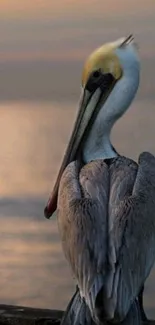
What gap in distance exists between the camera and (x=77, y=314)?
7.14m

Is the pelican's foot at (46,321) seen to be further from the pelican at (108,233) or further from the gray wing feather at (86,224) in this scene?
the gray wing feather at (86,224)

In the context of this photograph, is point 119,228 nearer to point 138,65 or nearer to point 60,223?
point 60,223

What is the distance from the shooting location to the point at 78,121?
841cm

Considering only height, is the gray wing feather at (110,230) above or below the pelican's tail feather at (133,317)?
above

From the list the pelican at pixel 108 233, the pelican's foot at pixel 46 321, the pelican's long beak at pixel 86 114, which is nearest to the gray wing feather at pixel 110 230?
the pelican at pixel 108 233

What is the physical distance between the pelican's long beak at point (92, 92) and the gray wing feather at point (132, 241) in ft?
3.42

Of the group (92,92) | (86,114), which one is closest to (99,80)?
(92,92)

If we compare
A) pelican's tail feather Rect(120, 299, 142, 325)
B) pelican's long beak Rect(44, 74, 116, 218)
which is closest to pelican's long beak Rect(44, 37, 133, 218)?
pelican's long beak Rect(44, 74, 116, 218)

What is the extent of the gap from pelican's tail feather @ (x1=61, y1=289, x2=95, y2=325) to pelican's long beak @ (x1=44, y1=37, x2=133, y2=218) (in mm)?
1210

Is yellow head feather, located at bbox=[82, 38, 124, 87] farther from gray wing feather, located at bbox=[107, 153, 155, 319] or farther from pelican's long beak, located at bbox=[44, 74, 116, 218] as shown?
gray wing feather, located at bbox=[107, 153, 155, 319]

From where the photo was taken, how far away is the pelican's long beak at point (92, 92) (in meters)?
8.31

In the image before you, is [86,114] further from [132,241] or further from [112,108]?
[132,241]

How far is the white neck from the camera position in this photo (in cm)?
830

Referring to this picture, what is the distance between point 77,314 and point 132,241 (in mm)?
491
